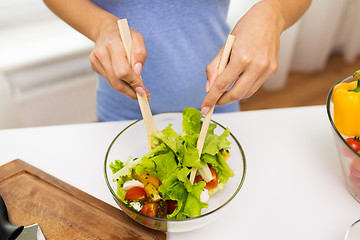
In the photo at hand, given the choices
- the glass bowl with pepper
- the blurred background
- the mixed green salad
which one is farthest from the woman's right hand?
the blurred background

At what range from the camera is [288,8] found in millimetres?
776

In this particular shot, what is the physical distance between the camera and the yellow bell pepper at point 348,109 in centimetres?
70

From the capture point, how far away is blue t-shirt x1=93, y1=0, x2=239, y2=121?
34.8 inches

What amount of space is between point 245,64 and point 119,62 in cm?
23

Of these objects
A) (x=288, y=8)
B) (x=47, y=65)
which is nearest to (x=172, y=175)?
(x=288, y=8)

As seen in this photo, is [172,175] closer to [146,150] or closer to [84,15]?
[146,150]

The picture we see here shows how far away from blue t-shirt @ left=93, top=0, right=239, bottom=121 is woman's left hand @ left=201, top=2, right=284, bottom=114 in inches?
10.8

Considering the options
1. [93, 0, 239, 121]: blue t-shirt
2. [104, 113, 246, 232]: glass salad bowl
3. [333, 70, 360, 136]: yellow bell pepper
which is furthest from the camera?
[93, 0, 239, 121]: blue t-shirt

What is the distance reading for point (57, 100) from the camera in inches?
65.3

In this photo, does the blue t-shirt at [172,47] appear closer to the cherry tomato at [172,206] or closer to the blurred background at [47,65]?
the cherry tomato at [172,206]

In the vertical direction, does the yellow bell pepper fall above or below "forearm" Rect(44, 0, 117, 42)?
below

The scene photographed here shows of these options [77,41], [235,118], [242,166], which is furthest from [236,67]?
[77,41]

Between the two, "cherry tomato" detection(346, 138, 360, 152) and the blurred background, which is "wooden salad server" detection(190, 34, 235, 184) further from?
the blurred background

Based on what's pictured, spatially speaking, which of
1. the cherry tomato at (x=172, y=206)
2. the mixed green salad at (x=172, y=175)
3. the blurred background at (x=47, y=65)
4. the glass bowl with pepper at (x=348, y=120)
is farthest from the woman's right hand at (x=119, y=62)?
the blurred background at (x=47, y=65)
